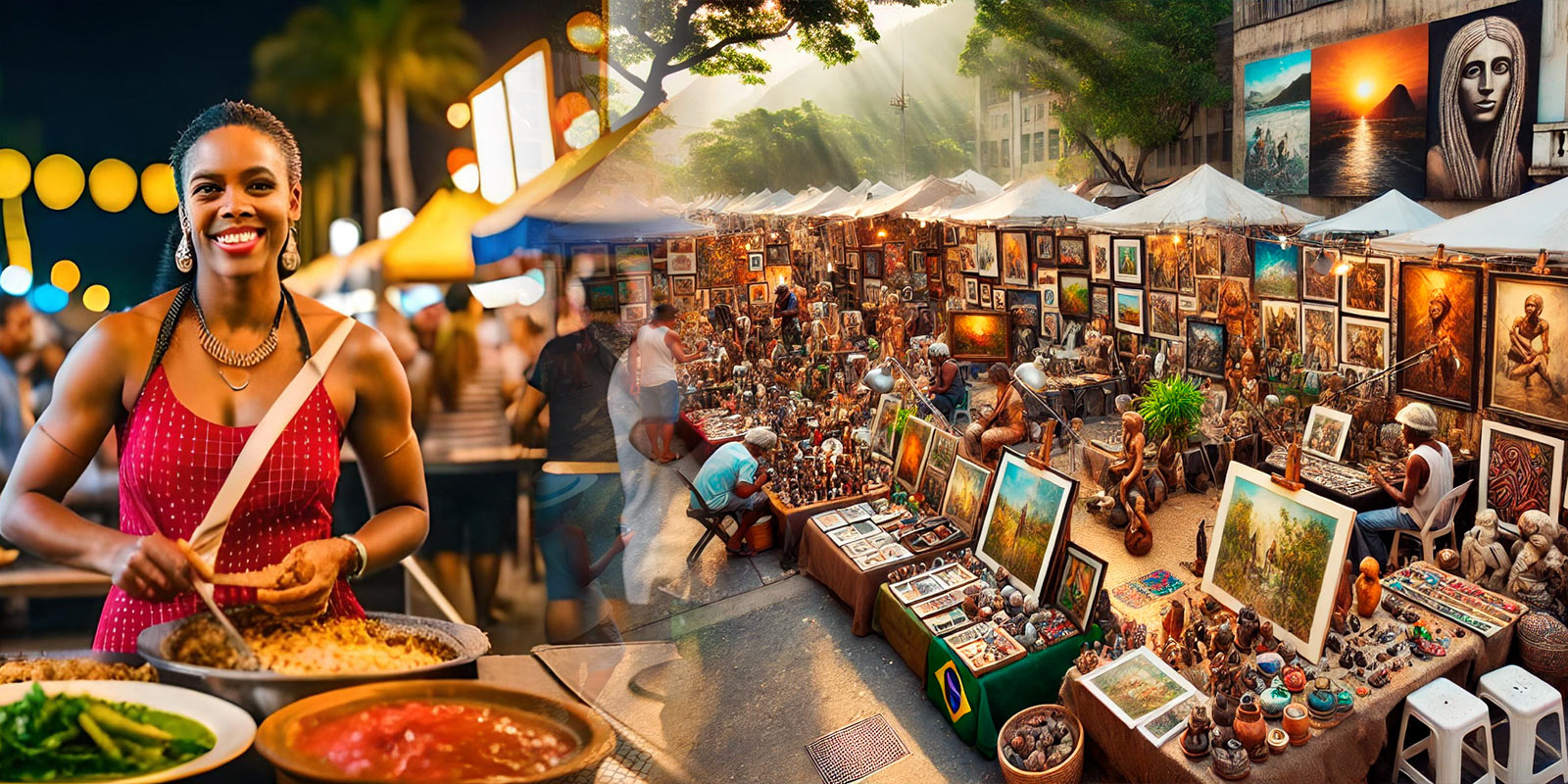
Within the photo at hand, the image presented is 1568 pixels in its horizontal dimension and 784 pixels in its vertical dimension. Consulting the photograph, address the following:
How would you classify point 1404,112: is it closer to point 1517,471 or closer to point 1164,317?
point 1164,317

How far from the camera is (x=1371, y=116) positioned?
1303 centimetres

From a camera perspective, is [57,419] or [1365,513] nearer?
[57,419]

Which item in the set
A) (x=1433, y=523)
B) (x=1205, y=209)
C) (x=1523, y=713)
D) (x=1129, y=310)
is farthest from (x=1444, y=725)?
(x=1129, y=310)

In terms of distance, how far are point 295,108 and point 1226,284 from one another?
26.7ft

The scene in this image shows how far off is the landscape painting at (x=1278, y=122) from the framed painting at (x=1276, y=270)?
8344mm

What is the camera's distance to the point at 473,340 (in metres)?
2.22

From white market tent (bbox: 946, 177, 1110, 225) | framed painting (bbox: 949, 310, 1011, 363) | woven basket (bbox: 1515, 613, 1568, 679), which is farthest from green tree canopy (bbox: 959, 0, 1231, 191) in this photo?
woven basket (bbox: 1515, 613, 1568, 679)

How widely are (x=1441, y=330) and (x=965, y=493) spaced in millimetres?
3579

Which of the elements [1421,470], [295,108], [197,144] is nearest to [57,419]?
[197,144]

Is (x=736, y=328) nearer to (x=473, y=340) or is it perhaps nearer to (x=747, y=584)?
(x=747, y=584)

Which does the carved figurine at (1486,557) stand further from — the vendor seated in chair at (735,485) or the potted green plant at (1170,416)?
the vendor seated in chair at (735,485)

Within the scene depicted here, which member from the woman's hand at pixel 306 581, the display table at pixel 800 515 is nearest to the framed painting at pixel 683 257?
the display table at pixel 800 515

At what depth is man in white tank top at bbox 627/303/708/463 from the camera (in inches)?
237

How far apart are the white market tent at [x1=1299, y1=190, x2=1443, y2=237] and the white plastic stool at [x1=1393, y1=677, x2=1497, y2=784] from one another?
203 inches
